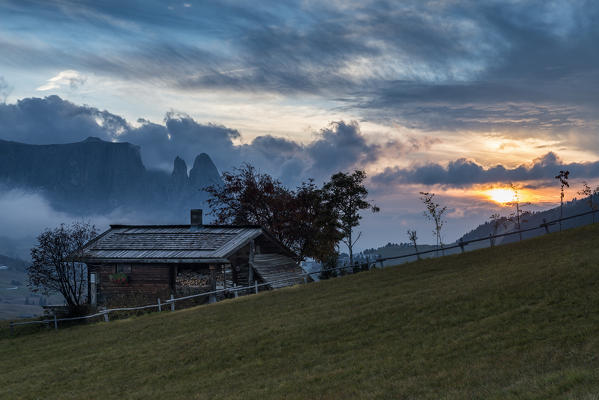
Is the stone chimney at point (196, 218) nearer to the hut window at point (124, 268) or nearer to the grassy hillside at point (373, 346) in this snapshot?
the hut window at point (124, 268)

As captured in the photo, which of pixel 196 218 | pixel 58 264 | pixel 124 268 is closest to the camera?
pixel 58 264

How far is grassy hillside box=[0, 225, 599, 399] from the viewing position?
1188 centimetres

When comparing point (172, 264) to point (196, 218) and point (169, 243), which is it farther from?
point (196, 218)

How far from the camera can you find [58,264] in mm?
38031

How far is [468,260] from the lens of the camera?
31656 mm

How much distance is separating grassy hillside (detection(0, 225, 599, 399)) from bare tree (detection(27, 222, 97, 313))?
831 cm

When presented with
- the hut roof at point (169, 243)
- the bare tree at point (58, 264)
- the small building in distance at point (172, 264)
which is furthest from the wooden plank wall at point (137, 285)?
the bare tree at point (58, 264)

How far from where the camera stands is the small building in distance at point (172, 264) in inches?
1513

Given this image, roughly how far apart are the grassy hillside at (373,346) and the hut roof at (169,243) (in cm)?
955

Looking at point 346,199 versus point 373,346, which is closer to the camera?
point 373,346

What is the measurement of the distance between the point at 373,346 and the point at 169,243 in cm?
2859

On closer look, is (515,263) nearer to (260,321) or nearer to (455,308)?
(455,308)

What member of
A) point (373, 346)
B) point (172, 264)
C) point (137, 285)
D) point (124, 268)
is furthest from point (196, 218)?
point (373, 346)

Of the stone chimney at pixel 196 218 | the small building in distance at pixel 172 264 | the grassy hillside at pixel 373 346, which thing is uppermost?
the stone chimney at pixel 196 218
